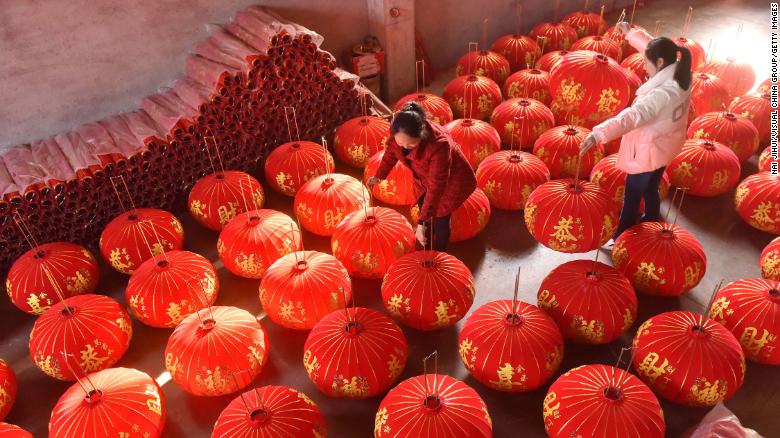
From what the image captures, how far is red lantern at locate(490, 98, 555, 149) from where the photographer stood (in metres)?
7.00

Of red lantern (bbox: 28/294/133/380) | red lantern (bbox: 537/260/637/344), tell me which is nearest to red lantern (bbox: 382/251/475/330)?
red lantern (bbox: 537/260/637/344)

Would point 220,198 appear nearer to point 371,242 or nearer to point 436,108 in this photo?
point 371,242

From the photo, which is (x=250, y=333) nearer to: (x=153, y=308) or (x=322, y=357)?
(x=322, y=357)

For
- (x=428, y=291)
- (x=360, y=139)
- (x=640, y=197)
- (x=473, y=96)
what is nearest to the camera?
(x=428, y=291)

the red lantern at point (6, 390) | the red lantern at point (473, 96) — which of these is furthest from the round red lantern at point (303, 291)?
the red lantern at point (473, 96)

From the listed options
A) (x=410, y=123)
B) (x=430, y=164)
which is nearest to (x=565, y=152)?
(x=430, y=164)

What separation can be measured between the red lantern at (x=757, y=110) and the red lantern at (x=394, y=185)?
4.07 meters

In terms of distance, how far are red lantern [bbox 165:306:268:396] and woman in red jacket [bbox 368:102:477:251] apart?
1.66 meters

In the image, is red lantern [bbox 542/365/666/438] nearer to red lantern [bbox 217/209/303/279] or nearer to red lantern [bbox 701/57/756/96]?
red lantern [bbox 217/209/303/279]

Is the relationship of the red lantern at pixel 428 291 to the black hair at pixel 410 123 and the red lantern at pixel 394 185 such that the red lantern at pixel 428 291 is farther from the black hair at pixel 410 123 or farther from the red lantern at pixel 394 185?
the red lantern at pixel 394 185

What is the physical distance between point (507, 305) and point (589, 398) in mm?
940

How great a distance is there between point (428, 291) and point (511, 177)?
193 cm

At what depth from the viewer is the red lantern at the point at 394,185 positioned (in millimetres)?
6125

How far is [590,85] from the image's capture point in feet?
21.7
